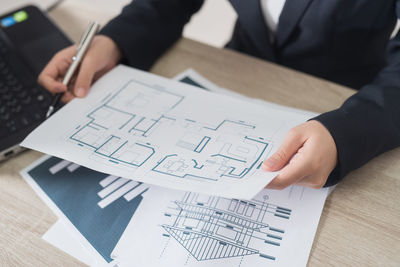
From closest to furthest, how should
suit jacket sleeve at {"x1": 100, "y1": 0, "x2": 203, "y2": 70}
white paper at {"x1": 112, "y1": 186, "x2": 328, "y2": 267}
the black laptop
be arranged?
white paper at {"x1": 112, "y1": 186, "x2": 328, "y2": 267}
the black laptop
suit jacket sleeve at {"x1": 100, "y1": 0, "x2": 203, "y2": 70}

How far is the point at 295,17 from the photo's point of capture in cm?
66

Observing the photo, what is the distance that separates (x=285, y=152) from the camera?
46 cm

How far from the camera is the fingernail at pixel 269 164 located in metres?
0.44

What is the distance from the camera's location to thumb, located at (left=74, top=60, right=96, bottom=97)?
584mm

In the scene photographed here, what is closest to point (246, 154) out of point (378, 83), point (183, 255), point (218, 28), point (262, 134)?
point (262, 134)

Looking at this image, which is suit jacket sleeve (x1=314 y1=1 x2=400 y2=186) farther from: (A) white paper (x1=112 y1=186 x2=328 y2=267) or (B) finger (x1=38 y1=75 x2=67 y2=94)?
(B) finger (x1=38 y1=75 x2=67 y2=94)

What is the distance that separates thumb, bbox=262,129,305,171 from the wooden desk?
93 mm

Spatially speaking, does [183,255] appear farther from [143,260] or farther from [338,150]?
[338,150]

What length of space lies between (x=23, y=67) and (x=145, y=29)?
0.78 feet

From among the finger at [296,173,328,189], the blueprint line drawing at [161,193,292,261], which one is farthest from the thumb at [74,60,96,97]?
the finger at [296,173,328,189]

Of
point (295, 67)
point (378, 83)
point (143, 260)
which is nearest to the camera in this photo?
point (143, 260)

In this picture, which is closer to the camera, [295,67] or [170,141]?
[170,141]

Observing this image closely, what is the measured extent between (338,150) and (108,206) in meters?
0.33

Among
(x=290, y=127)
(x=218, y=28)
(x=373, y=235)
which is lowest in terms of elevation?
(x=218, y=28)
